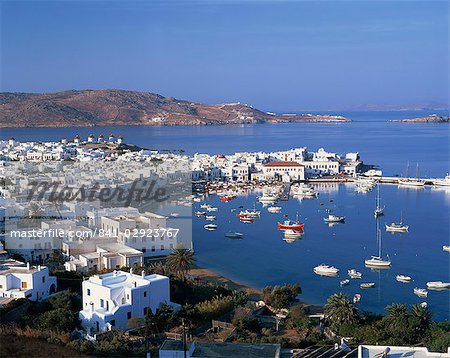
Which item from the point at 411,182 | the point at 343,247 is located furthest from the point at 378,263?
the point at 411,182

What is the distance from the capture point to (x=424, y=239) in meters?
14.0

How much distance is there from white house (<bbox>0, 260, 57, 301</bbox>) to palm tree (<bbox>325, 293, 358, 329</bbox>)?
385cm

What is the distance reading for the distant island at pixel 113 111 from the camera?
74438 mm

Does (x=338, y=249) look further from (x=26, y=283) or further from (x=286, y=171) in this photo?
(x=286, y=171)

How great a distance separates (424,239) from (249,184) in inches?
428

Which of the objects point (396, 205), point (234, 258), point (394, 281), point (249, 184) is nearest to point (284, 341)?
point (394, 281)

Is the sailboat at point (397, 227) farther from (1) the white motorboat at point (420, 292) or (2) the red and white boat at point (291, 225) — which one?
(1) the white motorboat at point (420, 292)

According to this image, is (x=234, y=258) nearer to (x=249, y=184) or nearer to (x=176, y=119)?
(x=249, y=184)

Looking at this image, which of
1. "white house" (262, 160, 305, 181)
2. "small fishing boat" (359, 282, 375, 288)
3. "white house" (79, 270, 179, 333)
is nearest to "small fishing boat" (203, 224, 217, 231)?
"small fishing boat" (359, 282, 375, 288)

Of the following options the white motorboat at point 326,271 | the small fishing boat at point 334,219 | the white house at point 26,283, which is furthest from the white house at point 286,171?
the white house at point 26,283

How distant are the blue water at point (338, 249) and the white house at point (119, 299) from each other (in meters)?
3.04

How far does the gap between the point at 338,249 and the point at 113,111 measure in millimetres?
72645

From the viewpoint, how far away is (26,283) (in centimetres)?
797

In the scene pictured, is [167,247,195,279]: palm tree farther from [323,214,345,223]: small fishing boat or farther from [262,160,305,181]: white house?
[262,160,305,181]: white house
